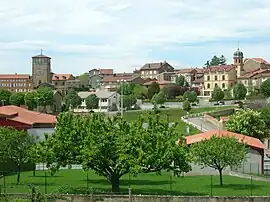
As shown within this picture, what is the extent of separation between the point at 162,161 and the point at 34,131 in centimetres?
2622

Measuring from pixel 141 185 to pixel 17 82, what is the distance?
12404 cm

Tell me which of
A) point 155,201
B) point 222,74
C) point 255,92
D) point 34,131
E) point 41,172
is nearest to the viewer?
point 155,201

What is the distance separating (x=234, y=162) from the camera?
33906 mm

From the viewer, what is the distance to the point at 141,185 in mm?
33562

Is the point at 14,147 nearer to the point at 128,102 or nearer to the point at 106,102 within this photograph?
the point at 128,102

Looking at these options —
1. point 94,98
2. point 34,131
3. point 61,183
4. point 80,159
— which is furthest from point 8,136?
point 94,98

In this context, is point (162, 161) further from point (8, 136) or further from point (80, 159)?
point (8, 136)

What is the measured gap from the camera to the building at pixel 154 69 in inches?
7185

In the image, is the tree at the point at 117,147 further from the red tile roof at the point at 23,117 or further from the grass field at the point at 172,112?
the grass field at the point at 172,112

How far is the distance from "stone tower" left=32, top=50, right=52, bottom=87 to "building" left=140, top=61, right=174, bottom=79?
33.8 metres

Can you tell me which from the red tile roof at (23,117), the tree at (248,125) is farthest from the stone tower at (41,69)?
the tree at (248,125)

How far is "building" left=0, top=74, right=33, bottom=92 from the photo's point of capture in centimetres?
15112

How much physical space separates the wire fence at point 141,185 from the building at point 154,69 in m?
142

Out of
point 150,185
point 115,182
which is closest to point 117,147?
point 115,182
